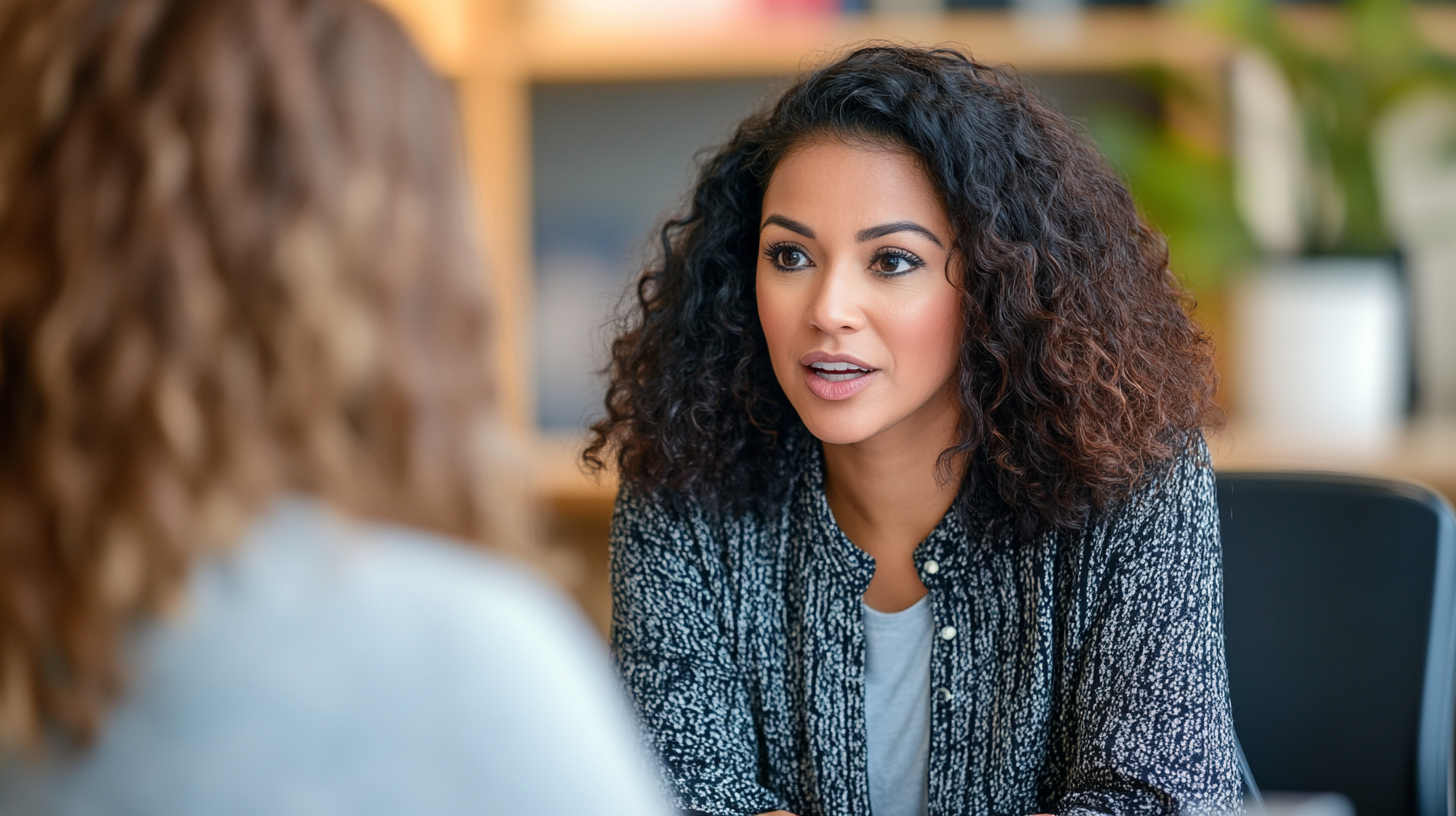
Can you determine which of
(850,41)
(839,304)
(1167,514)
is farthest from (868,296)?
(850,41)

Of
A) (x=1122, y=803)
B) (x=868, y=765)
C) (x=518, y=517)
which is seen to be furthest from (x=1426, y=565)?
(x=518, y=517)

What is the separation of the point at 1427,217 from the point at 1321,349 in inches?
13.5

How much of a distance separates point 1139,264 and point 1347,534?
1.10ft

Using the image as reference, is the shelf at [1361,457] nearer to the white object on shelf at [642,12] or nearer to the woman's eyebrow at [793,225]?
the woman's eyebrow at [793,225]

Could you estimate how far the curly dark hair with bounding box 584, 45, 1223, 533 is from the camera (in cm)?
122

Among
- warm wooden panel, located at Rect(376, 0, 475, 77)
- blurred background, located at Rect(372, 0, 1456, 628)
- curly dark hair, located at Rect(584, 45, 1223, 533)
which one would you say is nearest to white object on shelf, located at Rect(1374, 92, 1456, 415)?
blurred background, located at Rect(372, 0, 1456, 628)

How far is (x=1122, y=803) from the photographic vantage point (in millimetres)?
1106

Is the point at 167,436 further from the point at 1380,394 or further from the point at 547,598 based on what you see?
the point at 1380,394

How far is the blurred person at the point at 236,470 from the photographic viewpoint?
56 centimetres

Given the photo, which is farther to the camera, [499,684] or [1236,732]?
[1236,732]

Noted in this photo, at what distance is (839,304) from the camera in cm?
122

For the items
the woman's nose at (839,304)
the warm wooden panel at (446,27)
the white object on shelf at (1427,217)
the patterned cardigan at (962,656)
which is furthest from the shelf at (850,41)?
the patterned cardigan at (962,656)

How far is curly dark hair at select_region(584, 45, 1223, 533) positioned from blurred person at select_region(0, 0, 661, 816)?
2.27 ft

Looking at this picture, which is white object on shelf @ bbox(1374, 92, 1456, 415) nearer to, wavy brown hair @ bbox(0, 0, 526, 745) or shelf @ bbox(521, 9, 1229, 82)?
shelf @ bbox(521, 9, 1229, 82)
